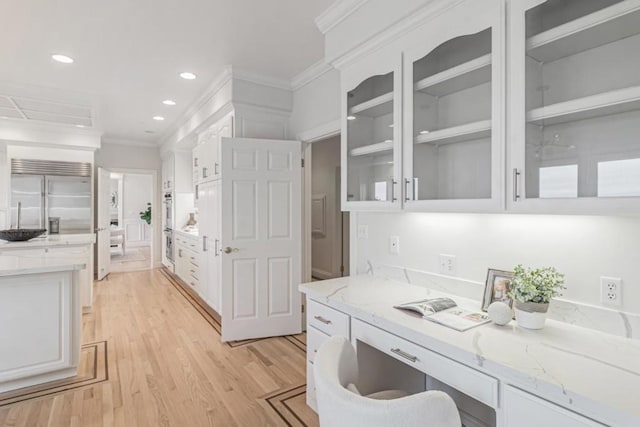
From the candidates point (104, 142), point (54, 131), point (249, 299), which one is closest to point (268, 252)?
point (249, 299)

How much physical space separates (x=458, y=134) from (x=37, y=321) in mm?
3119

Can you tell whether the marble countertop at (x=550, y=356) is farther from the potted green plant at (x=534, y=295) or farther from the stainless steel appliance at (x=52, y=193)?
the stainless steel appliance at (x=52, y=193)

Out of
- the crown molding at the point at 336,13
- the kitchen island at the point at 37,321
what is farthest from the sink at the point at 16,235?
the crown molding at the point at 336,13

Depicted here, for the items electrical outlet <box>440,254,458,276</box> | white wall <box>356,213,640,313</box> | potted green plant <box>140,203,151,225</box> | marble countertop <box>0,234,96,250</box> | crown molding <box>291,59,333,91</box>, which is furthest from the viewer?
potted green plant <box>140,203,151,225</box>

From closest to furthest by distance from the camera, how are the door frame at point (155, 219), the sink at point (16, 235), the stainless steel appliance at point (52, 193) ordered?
1. the sink at point (16, 235)
2. the stainless steel appliance at point (52, 193)
3. the door frame at point (155, 219)

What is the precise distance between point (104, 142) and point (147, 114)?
92.1 inches

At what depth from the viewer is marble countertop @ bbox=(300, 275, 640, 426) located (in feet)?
3.05

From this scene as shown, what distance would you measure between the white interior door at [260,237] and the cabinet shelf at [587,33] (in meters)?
2.43

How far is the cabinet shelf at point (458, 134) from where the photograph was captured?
1.56 m

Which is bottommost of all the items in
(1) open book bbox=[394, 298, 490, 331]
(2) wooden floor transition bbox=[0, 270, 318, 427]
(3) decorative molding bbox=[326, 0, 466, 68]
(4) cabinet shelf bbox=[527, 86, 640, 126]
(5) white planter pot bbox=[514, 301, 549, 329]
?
(2) wooden floor transition bbox=[0, 270, 318, 427]

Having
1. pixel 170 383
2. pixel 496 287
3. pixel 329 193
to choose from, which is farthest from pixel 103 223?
pixel 496 287

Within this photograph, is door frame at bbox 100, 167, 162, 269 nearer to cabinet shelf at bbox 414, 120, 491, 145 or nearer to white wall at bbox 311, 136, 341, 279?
white wall at bbox 311, 136, 341, 279

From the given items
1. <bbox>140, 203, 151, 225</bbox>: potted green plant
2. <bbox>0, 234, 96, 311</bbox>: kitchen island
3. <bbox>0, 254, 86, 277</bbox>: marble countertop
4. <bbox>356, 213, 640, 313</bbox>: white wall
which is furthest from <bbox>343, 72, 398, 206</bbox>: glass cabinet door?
<bbox>140, 203, 151, 225</bbox>: potted green plant

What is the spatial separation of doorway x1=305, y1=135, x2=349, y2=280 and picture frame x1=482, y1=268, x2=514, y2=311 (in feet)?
12.9
